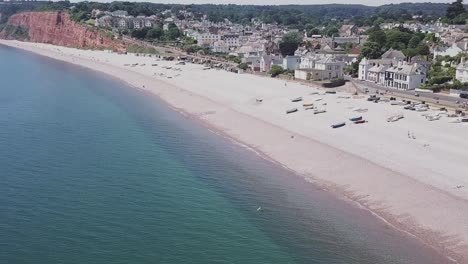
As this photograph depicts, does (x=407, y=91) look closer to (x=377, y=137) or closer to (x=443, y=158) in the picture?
(x=377, y=137)

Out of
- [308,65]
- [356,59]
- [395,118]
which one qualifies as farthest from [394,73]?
[395,118]

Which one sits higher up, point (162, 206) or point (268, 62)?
point (268, 62)

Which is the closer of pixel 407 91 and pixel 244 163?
pixel 244 163

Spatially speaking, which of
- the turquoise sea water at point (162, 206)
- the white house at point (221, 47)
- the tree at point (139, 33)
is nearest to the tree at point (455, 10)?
the white house at point (221, 47)

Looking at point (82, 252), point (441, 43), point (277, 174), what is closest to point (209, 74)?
point (441, 43)

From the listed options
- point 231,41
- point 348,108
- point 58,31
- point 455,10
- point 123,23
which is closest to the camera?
point 348,108

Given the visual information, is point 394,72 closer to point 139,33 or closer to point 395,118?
point 395,118

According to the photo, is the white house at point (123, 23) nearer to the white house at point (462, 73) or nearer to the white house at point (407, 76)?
the white house at point (407, 76)
